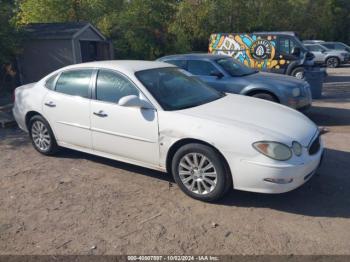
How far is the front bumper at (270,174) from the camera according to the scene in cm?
369

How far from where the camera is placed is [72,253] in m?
3.29

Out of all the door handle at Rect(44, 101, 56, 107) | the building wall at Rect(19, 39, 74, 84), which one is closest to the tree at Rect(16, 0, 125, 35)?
the building wall at Rect(19, 39, 74, 84)

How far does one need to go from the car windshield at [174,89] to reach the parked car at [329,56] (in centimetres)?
1949

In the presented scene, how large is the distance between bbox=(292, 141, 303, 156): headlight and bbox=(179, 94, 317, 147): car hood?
56mm

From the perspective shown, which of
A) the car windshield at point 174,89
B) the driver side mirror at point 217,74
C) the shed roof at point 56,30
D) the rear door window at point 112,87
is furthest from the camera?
the shed roof at point 56,30

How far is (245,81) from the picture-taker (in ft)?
26.0

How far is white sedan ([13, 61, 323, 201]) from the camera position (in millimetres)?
3795

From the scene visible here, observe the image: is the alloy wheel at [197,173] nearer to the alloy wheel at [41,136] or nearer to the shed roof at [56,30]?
the alloy wheel at [41,136]

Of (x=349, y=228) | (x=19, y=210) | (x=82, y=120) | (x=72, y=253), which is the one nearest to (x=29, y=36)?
(x=82, y=120)

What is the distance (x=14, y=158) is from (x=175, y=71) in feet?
9.77

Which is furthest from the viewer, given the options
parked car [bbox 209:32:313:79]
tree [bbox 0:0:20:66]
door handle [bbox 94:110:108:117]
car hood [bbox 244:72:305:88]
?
parked car [bbox 209:32:313:79]

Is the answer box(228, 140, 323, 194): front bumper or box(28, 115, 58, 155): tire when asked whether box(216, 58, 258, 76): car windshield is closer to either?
box(28, 115, 58, 155): tire

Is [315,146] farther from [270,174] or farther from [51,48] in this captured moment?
[51,48]

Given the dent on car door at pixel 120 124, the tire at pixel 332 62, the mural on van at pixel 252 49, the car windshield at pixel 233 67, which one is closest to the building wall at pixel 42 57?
the mural on van at pixel 252 49
